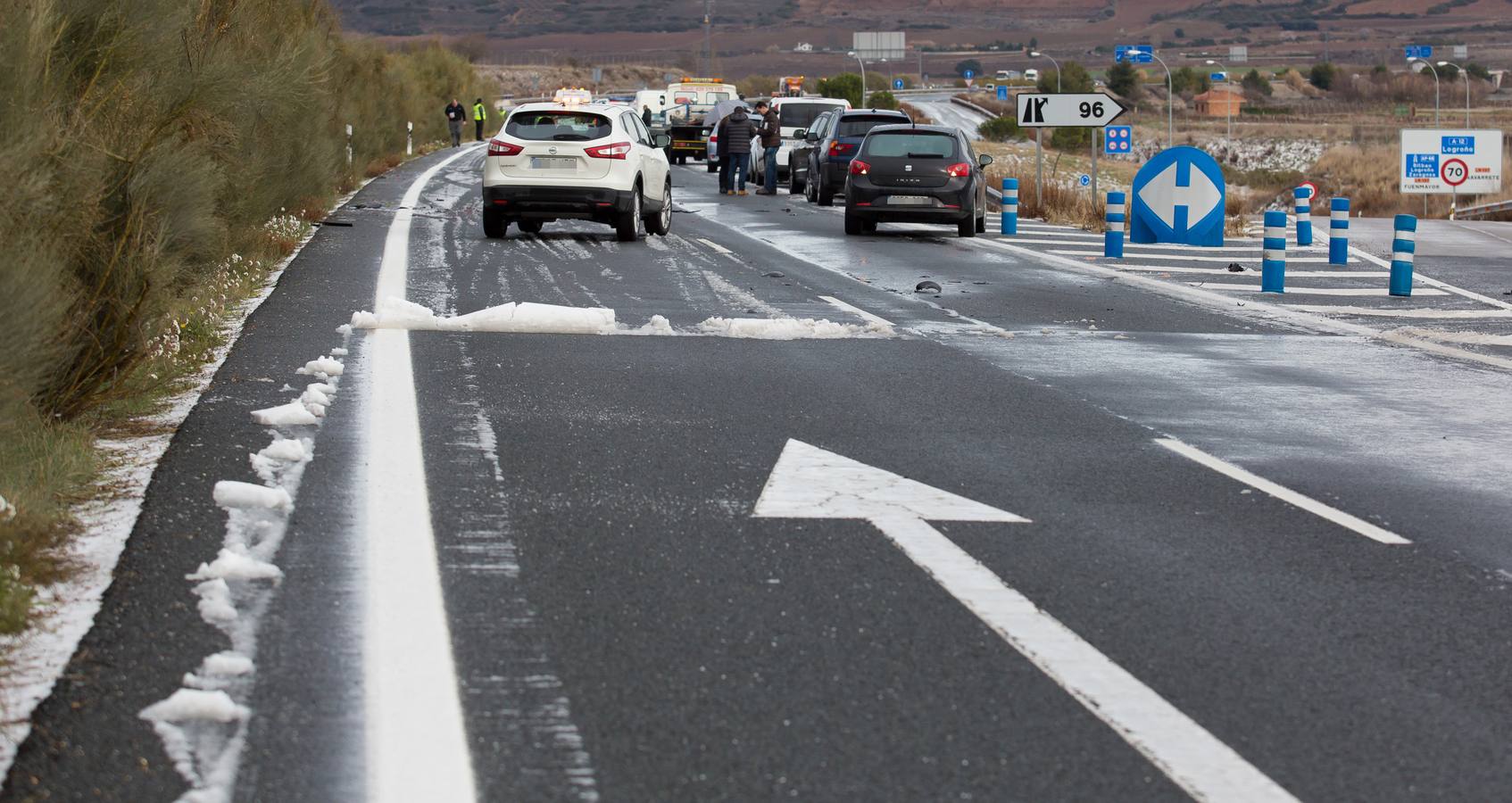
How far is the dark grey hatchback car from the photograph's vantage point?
980 inches

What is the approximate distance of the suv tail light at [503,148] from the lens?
2209 centimetres

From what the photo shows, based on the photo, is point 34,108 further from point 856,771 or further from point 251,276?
point 251,276

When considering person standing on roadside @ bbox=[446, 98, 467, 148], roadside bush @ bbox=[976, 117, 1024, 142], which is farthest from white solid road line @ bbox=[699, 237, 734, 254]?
roadside bush @ bbox=[976, 117, 1024, 142]

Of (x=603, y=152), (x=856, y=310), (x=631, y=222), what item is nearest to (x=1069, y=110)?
(x=631, y=222)

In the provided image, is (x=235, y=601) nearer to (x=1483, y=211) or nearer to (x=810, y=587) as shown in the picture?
(x=810, y=587)

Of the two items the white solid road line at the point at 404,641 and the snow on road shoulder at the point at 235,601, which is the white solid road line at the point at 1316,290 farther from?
the snow on road shoulder at the point at 235,601

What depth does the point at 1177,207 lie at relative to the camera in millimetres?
24219

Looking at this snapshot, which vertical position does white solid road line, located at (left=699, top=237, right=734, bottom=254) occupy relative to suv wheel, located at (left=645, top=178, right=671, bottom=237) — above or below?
below

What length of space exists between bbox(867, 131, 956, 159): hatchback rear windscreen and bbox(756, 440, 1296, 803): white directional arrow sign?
55.8ft

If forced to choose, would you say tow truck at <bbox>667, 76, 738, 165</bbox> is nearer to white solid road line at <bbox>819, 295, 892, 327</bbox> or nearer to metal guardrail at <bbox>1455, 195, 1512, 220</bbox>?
metal guardrail at <bbox>1455, 195, 1512, 220</bbox>

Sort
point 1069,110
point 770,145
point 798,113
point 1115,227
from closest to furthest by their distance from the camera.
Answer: point 1115,227
point 1069,110
point 770,145
point 798,113

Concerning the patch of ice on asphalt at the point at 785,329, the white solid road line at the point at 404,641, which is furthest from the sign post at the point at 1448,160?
the white solid road line at the point at 404,641

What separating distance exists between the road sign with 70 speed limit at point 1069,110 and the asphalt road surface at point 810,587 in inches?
643

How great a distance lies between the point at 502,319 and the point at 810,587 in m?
7.44
